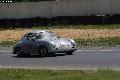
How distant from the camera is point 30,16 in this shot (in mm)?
50406

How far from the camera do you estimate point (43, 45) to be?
2483 cm

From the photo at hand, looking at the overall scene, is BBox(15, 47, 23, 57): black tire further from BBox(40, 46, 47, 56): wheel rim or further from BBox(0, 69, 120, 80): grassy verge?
BBox(0, 69, 120, 80): grassy verge

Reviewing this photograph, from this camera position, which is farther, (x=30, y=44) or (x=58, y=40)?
(x=30, y=44)

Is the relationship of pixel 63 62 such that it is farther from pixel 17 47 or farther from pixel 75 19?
pixel 75 19

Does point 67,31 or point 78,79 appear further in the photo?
point 67,31

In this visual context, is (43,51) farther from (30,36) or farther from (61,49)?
(30,36)

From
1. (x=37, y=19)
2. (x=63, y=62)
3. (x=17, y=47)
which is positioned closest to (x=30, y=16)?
(x=37, y=19)

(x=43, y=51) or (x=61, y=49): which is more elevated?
(x=61, y=49)

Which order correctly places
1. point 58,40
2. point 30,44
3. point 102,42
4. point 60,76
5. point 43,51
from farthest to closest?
1. point 102,42
2. point 30,44
3. point 58,40
4. point 43,51
5. point 60,76

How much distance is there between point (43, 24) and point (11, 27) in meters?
3.58

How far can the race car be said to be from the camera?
80.0ft

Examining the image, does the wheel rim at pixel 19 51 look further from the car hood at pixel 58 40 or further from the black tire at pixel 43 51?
the car hood at pixel 58 40

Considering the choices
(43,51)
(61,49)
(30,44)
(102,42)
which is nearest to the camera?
(61,49)

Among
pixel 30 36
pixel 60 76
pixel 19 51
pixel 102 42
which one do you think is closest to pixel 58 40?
pixel 30 36
